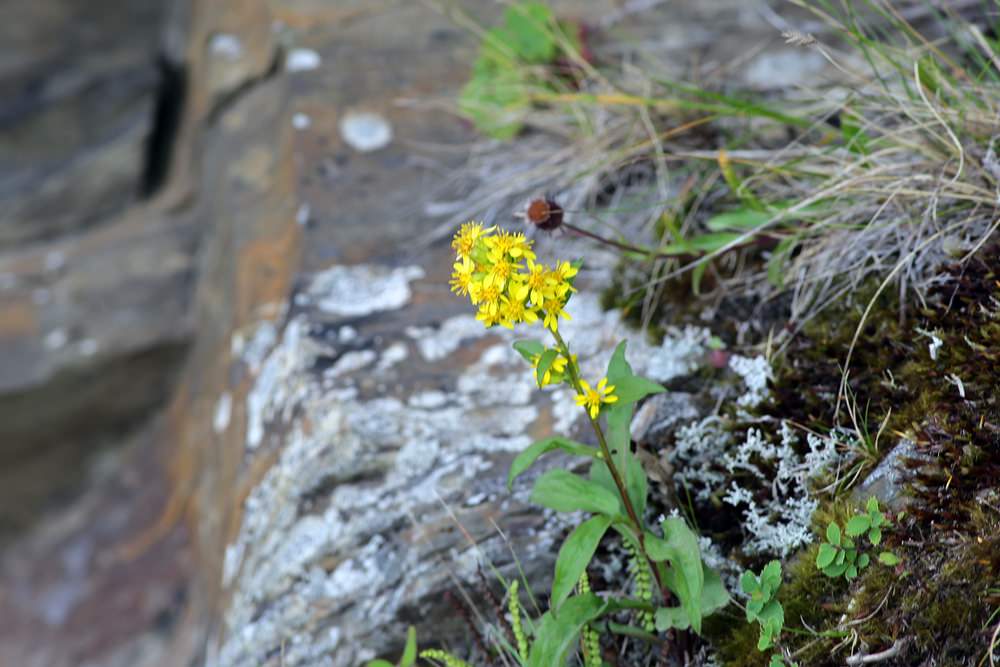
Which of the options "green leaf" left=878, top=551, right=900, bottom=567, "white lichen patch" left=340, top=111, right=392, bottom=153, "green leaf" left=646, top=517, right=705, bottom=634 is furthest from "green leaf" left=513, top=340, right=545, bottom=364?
"white lichen patch" left=340, top=111, right=392, bottom=153

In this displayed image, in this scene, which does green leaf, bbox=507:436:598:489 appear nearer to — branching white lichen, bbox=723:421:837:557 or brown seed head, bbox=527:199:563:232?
branching white lichen, bbox=723:421:837:557

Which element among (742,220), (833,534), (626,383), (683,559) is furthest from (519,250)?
(742,220)

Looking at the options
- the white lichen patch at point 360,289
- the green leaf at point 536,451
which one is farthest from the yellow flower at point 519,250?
the white lichen patch at point 360,289

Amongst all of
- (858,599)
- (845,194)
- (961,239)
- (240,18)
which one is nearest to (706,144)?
(845,194)

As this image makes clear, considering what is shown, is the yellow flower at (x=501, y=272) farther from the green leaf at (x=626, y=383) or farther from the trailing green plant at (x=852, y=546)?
the trailing green plant at (x=852, y=546)

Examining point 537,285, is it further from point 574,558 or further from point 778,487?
point 778,487

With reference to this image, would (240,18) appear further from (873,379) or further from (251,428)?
(873,379)
